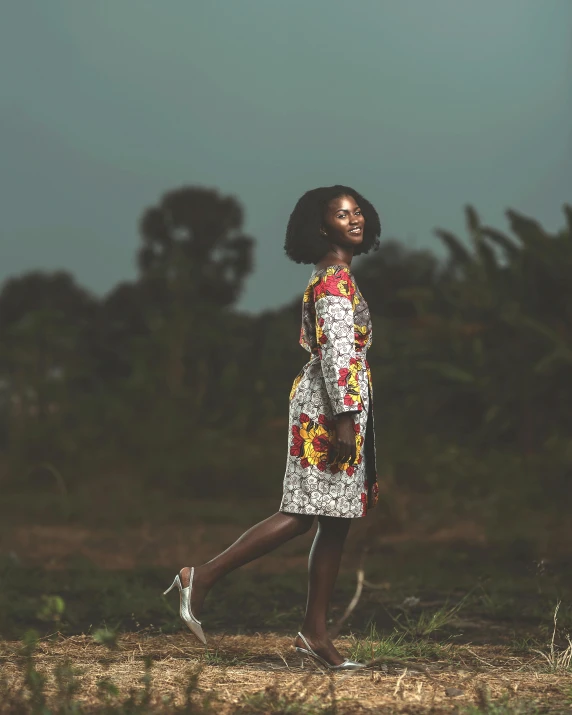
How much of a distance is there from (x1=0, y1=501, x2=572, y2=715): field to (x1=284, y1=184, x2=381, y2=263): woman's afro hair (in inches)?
58.7

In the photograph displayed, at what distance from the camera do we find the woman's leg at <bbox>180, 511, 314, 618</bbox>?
148 inches

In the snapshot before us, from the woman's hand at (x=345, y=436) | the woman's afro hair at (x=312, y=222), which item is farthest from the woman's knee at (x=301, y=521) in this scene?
the woman's afro hair at (x=312, y=222)

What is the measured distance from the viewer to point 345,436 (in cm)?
362

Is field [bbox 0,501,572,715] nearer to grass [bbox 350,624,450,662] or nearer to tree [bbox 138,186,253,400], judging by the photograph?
grass [bbox 350,624,450,662]

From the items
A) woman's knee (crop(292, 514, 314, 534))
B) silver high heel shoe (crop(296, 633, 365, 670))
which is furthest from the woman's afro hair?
silver high heel shoe (crop(296, 633, 365, 670))

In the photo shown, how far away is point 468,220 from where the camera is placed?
11.6 m

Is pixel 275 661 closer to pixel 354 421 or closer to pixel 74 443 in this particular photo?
pixel 354 421

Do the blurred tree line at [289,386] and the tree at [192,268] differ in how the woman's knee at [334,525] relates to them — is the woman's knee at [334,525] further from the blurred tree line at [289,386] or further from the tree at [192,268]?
the tree at [192,268]

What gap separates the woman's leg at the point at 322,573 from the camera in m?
3.81

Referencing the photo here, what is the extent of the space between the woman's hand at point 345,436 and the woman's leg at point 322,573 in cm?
33

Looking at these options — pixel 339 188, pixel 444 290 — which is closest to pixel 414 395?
pixel 444 290

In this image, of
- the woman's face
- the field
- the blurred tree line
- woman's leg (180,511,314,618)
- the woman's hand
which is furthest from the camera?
the blurred tree line

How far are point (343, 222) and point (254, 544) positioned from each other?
1231mm

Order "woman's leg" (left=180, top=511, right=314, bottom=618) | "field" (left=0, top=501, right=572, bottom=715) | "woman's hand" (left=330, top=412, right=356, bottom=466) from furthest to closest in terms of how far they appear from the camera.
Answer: "woman's leg" (left=180, top=511, right=314, bottom=618) < "woman's hand" (left=330, top=412, right=356, bottom=466) < "field" (left=0, top=501, right=572, bottom=715)
